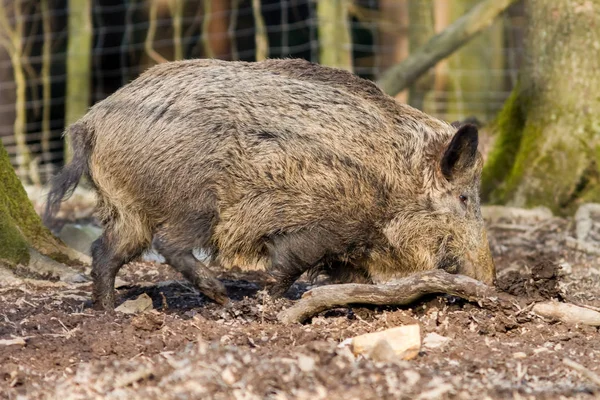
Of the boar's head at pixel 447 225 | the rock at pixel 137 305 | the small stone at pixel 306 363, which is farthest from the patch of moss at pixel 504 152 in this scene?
the small stone at pixel 306 363

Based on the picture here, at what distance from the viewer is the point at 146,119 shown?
15.3 feet

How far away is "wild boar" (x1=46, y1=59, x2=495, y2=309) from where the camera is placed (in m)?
4.63

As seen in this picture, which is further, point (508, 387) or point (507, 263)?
point (507, 263)

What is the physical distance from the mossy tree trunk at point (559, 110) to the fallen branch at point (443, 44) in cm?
75

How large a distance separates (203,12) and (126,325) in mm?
8970

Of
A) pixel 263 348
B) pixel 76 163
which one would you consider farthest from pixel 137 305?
pixel 263 348

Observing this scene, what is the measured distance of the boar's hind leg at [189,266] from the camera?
471 centimetres

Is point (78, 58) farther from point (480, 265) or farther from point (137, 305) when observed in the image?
point (480, 265)

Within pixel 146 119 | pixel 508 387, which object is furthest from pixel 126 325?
pixel 508 387

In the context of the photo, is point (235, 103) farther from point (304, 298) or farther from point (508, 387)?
point (508, 387)

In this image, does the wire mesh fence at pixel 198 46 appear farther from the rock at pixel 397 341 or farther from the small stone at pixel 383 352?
the small stone at pixel 383 352

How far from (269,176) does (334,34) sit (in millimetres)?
6329

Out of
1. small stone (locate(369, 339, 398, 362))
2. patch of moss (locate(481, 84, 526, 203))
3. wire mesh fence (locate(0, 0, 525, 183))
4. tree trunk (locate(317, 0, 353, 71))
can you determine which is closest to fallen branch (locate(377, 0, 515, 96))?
patch of moss (locate(481, 84, 526, 203))

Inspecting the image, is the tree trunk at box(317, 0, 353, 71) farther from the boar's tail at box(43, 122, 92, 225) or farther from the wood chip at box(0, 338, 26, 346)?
the wood chip at box(0, 338, 26, 346)
